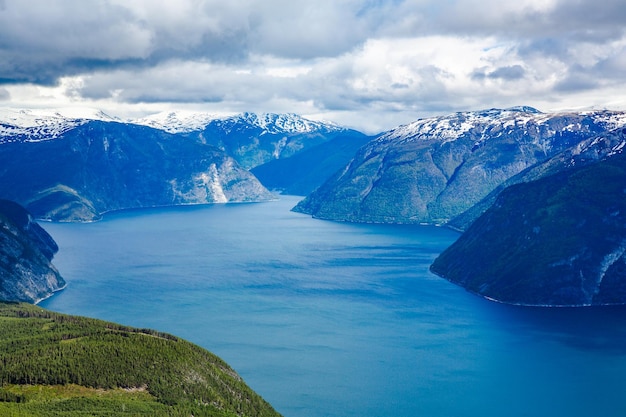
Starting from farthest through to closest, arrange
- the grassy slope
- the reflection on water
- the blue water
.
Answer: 1. the reflection on water
2. the blue water
3. the grassy slope

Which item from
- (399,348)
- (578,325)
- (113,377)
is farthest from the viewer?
(578,325)

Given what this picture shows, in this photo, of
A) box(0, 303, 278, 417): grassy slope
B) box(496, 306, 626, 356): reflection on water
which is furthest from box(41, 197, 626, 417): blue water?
box(0, 303, 278, 417): grassy slope

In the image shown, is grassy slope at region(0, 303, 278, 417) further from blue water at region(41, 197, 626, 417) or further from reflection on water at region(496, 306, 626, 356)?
reflection on water at region(496, 306, 626, 356)

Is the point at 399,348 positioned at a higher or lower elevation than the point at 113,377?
lower

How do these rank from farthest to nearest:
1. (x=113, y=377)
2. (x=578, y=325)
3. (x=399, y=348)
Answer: (x=578, y=325) < (x=399, y=348) < (x=113, y=377)

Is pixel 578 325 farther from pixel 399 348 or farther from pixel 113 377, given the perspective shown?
pixel 113 377

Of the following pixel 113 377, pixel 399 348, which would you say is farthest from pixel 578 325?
pixel 113 377

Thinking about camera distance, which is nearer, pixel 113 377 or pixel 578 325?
pixel 113 377

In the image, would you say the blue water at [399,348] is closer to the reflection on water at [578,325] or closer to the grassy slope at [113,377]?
the reflection on water at [578,325]

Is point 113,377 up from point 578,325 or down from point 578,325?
up

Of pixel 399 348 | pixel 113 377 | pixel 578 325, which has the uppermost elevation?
pixel 113 377
